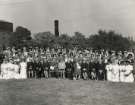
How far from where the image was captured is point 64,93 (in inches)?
530

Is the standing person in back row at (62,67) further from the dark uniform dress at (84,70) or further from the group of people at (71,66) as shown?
the dark uniform dress at (84,70)

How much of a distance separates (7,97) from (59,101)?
6.61 feet

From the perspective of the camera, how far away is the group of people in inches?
674

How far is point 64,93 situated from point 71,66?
4562 mm

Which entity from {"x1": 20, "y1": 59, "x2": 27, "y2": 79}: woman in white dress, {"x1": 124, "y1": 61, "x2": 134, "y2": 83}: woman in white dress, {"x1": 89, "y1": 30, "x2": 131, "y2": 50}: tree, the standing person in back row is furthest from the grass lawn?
{"x1": 89, "y1": 30, "x2": 131, "y2": 50}: tree

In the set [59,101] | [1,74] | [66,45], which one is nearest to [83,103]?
[59,101]

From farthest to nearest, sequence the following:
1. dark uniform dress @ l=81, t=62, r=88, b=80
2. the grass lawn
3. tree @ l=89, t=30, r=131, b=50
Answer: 1. tree @ l=89, t=30, r=131, b=50
2. dark uniform dress @ l=81, t=62, r=88, b=80
3. the grass lawn

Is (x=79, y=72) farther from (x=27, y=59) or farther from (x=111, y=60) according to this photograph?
(x=27, y=59)

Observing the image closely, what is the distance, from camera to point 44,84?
15.3 metres

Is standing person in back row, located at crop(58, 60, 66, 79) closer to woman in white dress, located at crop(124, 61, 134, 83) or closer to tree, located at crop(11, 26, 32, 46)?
woman in white dress, located at crop(124, 61, 134, 83)

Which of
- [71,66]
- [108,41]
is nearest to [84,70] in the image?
[71,66]

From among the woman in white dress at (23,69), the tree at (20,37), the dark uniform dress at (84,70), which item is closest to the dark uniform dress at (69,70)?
the dark uniform dress at (84,70)

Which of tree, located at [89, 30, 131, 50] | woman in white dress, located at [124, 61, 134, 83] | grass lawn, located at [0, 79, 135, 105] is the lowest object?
grass lawn, located at [0, 79, 135, 105]

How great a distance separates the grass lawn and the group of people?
1877 millimetres
